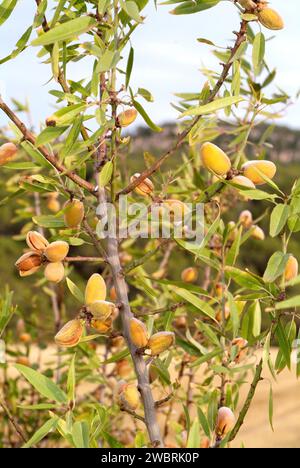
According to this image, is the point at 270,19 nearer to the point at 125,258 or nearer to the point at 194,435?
the point at 194,435

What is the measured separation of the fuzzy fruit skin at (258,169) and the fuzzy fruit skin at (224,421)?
22 cm

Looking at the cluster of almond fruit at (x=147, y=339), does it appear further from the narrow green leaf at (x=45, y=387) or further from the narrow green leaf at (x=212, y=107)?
the narrow green leaf at (x=212, y=107)

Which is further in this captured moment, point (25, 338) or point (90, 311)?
point (25, 338)

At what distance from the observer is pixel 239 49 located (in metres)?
0.57

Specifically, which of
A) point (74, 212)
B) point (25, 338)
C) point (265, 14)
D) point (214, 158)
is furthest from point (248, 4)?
point (25, 338)

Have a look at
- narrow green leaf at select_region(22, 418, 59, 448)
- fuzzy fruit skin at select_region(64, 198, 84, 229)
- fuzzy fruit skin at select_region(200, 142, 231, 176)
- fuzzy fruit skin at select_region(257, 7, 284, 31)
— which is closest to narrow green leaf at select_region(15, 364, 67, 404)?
narrow green leaf at select_region(22, 418, 59, 448)

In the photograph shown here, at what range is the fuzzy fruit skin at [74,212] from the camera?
62cm

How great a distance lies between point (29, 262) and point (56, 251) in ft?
0.10

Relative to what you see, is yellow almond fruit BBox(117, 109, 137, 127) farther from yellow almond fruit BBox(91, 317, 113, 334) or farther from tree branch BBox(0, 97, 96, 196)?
yellow almond fruit BBox(91, 317, 113, 334)

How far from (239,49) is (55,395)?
34cm

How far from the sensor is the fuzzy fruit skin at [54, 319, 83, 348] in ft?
1.96

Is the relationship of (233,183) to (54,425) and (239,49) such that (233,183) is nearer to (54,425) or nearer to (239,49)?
(239,49)

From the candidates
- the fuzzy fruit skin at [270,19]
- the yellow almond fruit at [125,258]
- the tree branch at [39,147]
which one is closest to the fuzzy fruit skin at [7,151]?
the tree branch at [39,147]

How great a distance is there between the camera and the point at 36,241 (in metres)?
0.63
